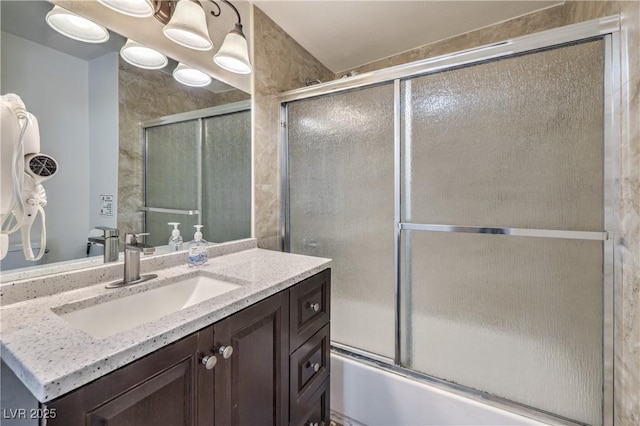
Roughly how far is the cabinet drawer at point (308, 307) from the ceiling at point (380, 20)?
1520mm

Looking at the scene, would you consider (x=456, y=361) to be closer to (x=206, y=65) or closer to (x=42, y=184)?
(x=42, y=184)

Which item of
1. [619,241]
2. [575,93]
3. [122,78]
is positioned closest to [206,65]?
[122,78]

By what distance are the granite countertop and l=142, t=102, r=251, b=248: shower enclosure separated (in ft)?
0.94

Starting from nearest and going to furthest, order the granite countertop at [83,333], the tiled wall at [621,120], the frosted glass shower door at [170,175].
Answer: the granite countertop at [83,333], the tiled wall at [621,120], the frosted glass shower door at [170,175]

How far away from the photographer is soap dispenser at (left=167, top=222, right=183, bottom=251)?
1.17 meters

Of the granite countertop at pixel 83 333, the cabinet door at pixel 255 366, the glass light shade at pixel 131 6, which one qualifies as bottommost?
the cabinet door at pixel 255 366

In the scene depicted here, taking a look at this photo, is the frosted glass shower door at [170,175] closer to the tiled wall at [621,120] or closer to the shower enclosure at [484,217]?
the tiled wall at [621,120]

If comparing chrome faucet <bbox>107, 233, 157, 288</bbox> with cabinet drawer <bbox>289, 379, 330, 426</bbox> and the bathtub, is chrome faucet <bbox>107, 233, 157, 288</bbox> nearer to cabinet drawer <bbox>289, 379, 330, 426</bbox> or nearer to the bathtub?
cabinet drawer <bbox>289, 379, 330, 426</bbox>

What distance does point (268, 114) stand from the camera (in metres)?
1.67

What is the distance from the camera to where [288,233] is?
5.84ft

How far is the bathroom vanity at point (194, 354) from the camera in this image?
477mm

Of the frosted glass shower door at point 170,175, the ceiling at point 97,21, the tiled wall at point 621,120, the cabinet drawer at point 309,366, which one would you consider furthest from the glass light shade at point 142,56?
the cabinet drawer at point 309,366

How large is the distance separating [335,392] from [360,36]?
7.42 ft

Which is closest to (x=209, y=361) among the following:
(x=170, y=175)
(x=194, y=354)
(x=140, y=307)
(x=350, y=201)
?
(x=194, y=354)
